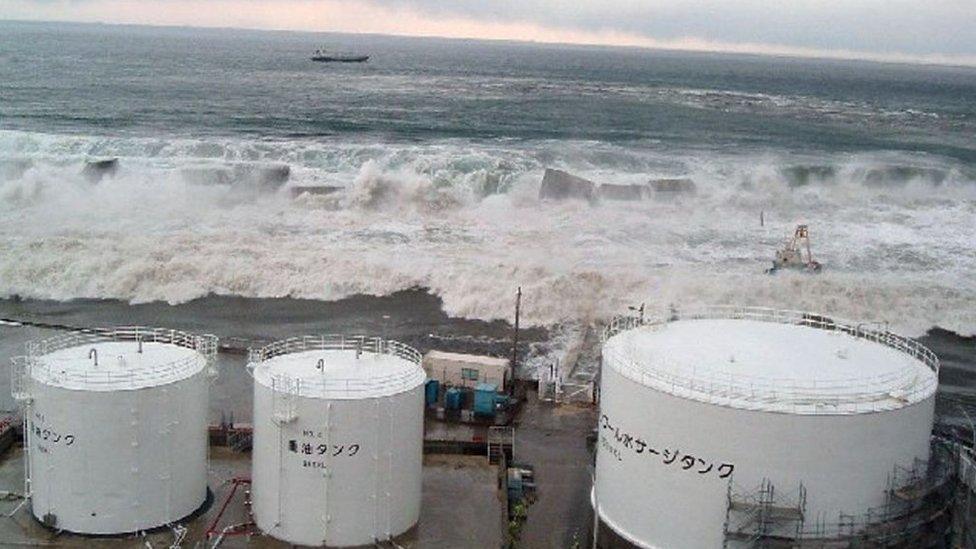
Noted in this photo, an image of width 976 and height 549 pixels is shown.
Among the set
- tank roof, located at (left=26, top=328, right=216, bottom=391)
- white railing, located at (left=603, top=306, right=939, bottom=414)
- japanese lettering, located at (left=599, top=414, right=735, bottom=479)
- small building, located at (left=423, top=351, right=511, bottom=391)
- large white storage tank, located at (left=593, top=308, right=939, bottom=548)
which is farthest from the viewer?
small building, located at (left=423, top=351, right=511, bottom=391)

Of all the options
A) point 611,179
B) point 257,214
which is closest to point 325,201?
point 257,214

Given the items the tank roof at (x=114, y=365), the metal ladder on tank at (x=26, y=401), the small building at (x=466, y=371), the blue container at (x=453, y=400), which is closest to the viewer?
the tank roof at (x=114, y=365)

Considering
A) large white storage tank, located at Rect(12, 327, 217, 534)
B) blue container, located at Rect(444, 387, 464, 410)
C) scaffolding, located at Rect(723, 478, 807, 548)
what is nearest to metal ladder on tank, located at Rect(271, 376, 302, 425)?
large white storage tank, located at Rect(12, 327, 217, 534)

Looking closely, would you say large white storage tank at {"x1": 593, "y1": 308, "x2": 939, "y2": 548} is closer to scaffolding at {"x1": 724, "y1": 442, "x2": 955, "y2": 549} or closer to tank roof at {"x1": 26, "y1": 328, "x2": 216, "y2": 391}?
scaffolding at {"x1": 724, "y1": 442, "x2": 955, "y2": 549}

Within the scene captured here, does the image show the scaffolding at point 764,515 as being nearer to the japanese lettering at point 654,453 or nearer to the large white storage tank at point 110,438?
the japanese lettering at point 654,453

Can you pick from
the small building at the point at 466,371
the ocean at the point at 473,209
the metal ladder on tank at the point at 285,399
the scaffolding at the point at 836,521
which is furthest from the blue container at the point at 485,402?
the ocean at the point at 473,209

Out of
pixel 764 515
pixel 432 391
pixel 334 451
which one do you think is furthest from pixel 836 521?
pixel 432 391
